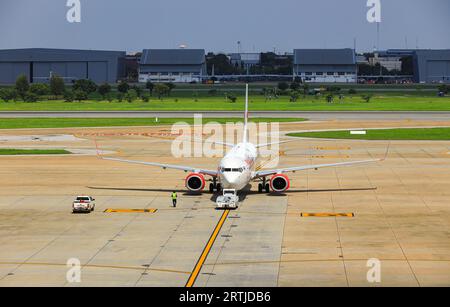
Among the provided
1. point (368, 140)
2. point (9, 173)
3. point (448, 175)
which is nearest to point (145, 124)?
point (368, 140)

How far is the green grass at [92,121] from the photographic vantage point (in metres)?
171

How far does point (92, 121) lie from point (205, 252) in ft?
430

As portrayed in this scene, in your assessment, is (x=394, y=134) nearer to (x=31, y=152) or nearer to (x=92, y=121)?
(x=31, y=152)

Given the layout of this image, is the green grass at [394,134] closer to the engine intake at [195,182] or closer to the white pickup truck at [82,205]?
the engine intake at [195,182]

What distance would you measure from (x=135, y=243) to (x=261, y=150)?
6603cm

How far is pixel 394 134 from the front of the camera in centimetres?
14625

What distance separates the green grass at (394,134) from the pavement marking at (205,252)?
2954 inches

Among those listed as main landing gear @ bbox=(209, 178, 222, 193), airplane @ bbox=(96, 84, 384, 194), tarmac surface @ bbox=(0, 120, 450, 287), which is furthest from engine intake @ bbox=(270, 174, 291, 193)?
main landing gear @ bbox=(209, 178, 222, 193)

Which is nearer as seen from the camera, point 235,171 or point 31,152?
point 235,171

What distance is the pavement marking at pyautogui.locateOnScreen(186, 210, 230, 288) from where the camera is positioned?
1863 inches

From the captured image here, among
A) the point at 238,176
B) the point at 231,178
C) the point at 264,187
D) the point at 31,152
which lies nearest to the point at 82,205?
the point at 231,178

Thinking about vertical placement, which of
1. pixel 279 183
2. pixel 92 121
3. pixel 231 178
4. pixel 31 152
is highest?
pixel 92 121

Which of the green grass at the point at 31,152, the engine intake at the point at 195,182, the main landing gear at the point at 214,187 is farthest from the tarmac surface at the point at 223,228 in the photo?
the green grass at the point at 31,152

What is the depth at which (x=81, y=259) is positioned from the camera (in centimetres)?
5262
